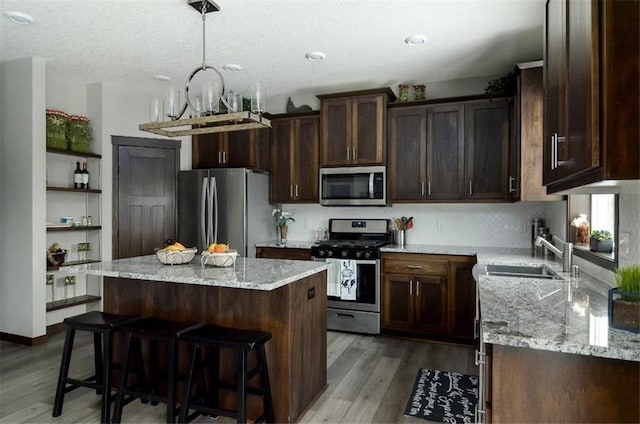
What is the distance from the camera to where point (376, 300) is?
3975mm

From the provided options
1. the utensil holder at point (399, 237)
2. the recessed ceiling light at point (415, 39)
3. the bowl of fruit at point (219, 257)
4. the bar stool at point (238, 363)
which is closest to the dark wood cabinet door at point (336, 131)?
the utensil holder at point (399, 237)

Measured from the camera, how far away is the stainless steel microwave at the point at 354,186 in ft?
13.7

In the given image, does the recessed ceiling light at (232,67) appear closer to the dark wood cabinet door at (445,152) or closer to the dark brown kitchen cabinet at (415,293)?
the dark wood cabinet door at (445,152)

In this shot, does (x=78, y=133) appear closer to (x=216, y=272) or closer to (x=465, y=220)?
(x=216, y=272)

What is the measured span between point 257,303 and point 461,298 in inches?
87.4

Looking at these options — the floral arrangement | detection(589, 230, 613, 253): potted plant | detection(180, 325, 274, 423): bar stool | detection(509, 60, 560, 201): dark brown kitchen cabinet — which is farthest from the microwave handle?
detection(180, 325, 274, 423): bar stool

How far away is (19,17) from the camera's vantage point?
2871 mm

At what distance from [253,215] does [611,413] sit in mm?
3723

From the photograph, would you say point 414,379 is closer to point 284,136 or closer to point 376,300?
point 376,300

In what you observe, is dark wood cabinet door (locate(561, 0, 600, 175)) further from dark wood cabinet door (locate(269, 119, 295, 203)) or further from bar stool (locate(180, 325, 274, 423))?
dark wood cabinet door (locate(269, 119, 295, 203))

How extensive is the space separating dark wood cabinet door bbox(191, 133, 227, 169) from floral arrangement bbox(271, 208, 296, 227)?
895 millimetres

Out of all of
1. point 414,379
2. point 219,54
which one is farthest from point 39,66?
point 414,379

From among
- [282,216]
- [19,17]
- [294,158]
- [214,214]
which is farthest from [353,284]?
[19,17]

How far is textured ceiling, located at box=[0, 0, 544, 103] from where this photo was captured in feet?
8.93
